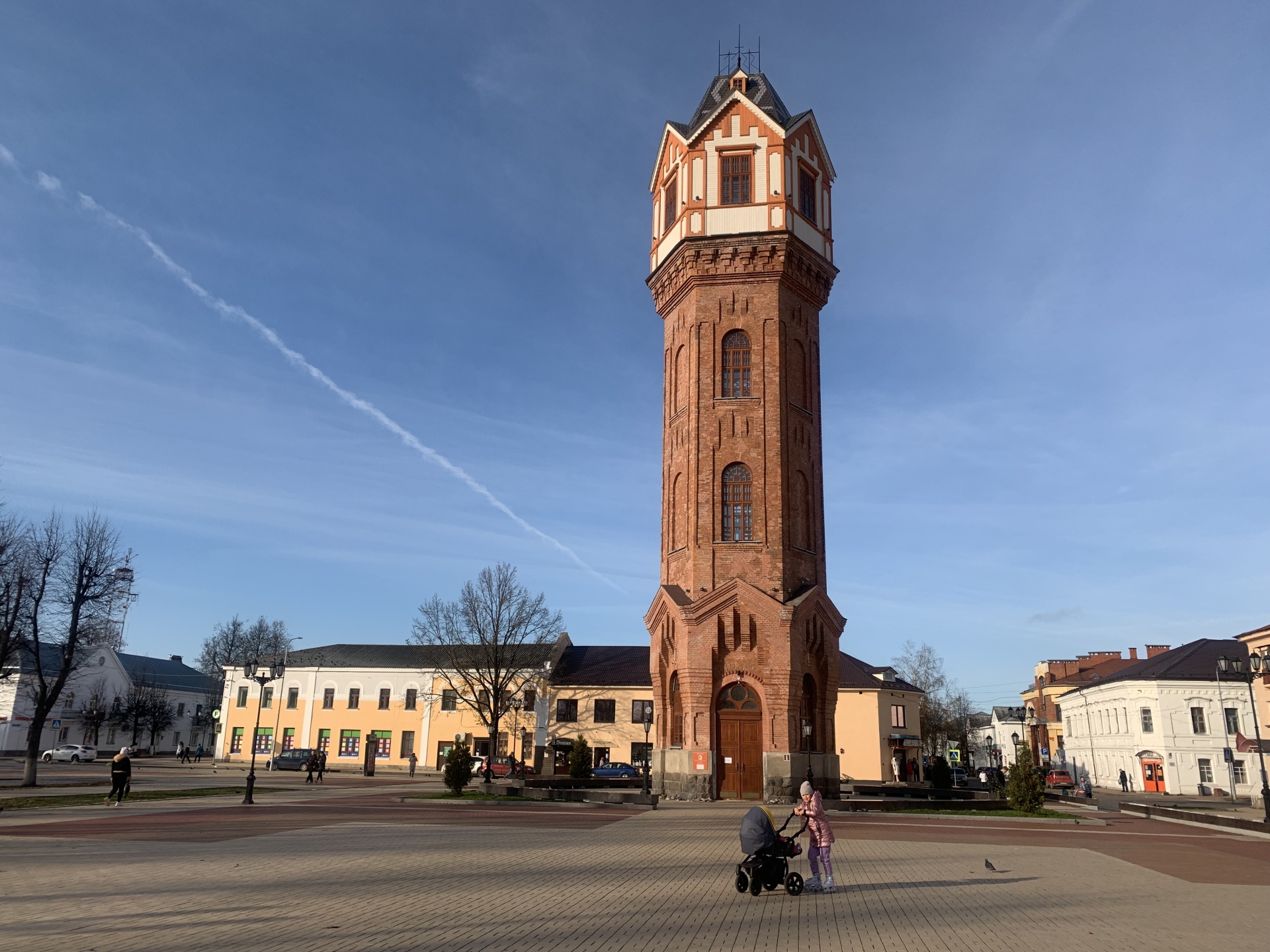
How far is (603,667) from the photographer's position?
64438 mm

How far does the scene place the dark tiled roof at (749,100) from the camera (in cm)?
3712

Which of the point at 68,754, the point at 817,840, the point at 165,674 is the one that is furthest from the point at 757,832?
the point at 165,674

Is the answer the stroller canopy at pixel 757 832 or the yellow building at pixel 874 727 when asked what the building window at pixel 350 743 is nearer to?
the yellow building at pixel 874 727

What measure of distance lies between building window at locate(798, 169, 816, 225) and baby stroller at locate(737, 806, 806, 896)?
29783 mm

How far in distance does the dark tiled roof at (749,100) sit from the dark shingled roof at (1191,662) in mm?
43769

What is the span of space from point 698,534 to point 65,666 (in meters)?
29.4

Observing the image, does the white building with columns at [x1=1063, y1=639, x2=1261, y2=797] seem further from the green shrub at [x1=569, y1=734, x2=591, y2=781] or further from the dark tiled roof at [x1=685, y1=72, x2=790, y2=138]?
the dark tiled roof at [x1=685, y1=72, x2=790, y2=138]

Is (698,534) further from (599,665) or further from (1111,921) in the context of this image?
(599,665)

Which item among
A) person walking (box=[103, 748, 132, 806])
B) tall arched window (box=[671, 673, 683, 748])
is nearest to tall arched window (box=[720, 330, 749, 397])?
tall arched window (box=[671, 673, 683, 748])

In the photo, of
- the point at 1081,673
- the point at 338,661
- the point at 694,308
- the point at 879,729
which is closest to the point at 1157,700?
the point at 879,729

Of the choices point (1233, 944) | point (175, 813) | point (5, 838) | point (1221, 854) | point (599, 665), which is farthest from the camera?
point (599, 665)

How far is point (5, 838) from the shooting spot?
16.7 meters

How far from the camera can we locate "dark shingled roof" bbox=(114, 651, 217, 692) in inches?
3684

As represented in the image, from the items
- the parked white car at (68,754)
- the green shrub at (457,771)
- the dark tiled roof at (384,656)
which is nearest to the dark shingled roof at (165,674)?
the parked white car at (68,754)
